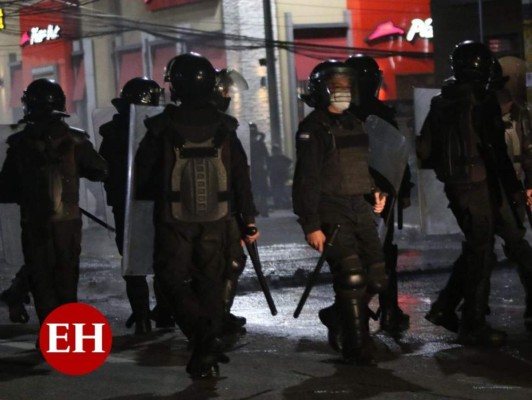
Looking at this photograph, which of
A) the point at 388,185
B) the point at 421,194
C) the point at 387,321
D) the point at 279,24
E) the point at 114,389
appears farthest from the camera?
the point at 279,24

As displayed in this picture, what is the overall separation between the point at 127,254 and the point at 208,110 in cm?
100

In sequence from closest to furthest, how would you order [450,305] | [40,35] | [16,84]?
[450,305] < [40,35] < [16,84]

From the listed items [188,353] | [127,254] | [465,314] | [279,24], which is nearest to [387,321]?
[465,314]

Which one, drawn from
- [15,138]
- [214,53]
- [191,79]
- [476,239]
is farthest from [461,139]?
[214,53]

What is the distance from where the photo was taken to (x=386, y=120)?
26.0 ft

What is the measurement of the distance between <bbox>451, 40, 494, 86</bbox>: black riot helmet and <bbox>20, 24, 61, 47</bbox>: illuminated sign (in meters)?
29.2

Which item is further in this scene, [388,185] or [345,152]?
[388,185]

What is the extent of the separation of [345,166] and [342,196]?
0.17 meters

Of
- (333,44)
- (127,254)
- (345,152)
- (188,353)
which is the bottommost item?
(188,353)

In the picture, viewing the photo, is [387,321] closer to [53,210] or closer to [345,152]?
[345,152]

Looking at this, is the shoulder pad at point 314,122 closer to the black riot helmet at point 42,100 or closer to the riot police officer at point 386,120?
the riot police officer at point 386,120

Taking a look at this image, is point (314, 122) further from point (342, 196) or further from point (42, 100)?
point (42, 100)

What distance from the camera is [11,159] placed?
765cm

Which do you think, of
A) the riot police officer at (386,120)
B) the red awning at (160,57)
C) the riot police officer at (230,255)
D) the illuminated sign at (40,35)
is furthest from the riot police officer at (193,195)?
the illuminated sign at (40,35)
